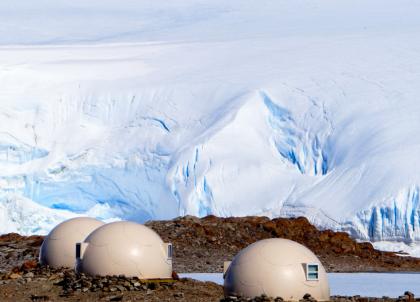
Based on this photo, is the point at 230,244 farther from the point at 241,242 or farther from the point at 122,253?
the point at 122,253

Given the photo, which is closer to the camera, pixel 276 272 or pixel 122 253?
pixel 276 272

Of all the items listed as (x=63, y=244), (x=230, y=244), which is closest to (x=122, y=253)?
(x=63, y=244)

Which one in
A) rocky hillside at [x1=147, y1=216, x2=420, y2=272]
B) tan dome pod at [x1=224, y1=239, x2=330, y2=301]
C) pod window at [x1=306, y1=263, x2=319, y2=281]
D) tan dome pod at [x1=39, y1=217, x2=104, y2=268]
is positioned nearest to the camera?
tan dome pod at [x1=224, y1=239, x2=330, y2=301]

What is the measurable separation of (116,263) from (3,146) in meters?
25.8

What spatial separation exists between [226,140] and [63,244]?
21.7m

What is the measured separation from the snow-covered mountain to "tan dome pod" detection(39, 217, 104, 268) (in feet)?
57.0

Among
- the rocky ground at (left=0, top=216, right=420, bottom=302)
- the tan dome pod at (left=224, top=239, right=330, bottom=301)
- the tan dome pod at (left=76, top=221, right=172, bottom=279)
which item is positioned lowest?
the tan dome pod at (left=224, top=239, right=330, bottom=301)

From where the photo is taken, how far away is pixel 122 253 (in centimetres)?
2492

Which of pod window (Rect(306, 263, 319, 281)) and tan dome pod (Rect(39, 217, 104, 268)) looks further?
tan dome pod (Rect(39, 217, 104, 268))

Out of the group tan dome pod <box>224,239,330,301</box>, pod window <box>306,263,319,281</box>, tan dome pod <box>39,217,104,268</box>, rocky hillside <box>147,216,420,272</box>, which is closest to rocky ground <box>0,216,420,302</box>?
rocky hillside <box>147,216,420,272</box>

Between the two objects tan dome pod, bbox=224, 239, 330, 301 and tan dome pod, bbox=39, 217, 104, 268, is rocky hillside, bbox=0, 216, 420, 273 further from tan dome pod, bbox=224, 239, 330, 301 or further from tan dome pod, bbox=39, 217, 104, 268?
tan dome pod, bbox=224, 239, 330, 301

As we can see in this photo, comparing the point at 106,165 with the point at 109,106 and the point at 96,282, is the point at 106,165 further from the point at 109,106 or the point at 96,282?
the point at 96,282

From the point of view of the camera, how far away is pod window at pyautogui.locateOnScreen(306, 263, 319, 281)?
21.2 m

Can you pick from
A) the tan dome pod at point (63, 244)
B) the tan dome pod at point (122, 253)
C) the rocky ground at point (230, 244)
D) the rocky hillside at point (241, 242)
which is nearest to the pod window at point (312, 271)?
the tan dome pod at point (122, 253)
